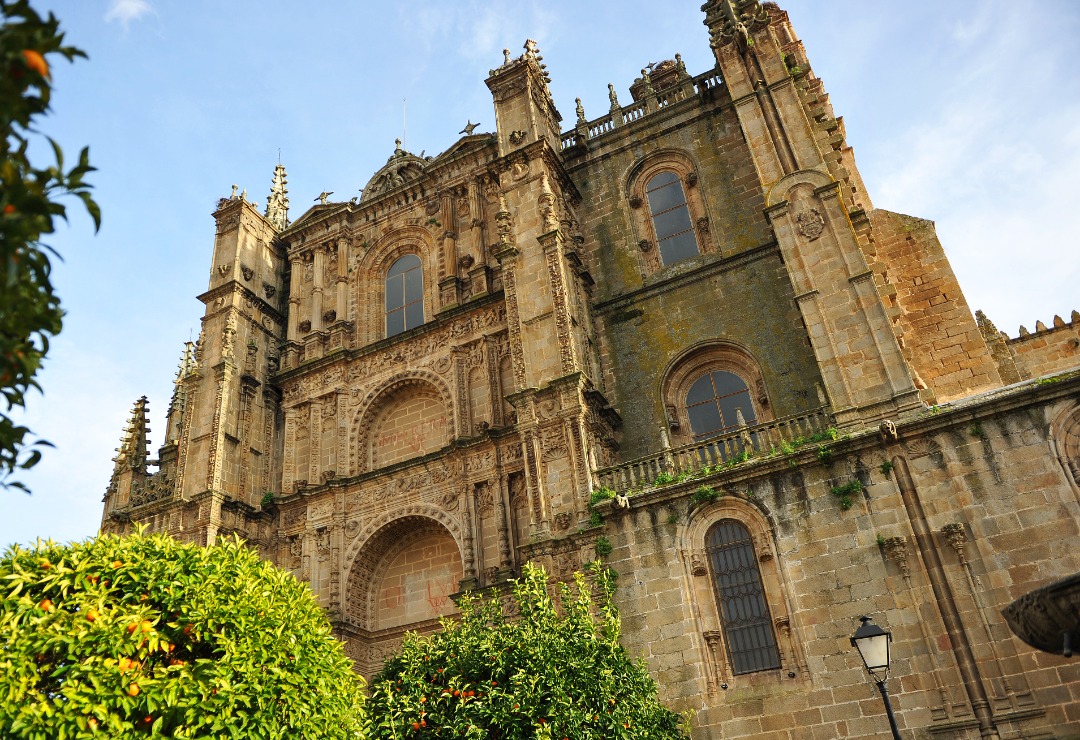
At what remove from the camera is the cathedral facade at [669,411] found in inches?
554

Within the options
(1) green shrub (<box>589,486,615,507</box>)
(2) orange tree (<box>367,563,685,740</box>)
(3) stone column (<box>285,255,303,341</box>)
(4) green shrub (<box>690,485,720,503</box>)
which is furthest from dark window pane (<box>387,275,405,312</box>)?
(2) orange tree (<box>367,563,685,740</box>)

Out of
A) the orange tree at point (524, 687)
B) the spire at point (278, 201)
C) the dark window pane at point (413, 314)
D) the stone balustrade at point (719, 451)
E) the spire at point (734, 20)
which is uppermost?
the spire at point (278, 201)

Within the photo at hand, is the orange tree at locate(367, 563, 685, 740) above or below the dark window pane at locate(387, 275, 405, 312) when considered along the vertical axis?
below

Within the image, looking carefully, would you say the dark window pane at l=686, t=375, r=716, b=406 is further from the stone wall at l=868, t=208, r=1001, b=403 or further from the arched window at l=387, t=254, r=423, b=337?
the arched window at l=387, t=254, r=423, b=337

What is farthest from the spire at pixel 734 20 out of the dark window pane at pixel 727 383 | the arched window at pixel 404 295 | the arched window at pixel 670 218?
the arched window at pixel 404 295

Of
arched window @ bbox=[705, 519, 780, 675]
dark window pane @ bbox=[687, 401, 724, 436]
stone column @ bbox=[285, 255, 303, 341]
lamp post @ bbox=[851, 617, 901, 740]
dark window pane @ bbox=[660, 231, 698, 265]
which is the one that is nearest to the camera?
lamp post @ bbox=[851, 617, 901, 740]

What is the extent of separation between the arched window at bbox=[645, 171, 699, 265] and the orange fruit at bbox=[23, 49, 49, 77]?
1896cm

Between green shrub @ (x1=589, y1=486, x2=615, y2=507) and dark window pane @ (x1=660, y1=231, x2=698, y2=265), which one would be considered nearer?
green shrub @ (x1=589, y1=486, x2=615, y2=507)

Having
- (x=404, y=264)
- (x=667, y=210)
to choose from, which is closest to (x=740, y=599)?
(x=667, y=210)

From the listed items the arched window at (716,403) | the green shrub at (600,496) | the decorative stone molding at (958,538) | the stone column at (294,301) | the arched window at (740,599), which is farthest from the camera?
the stone column at (294,301)

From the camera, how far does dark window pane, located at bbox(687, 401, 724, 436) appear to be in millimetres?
19922

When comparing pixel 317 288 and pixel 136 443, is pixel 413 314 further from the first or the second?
pixel 136 443

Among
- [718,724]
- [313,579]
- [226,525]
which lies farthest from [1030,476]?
[226,525]

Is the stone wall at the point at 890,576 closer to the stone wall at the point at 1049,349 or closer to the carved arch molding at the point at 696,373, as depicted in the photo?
the carved arch molding at the point at 696,373
